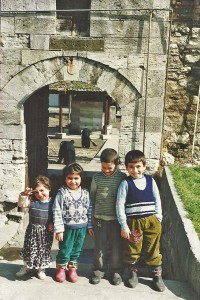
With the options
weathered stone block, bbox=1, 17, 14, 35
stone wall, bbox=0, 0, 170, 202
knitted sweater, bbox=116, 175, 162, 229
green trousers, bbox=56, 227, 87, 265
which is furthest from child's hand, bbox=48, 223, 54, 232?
weathered stone block, bbox=1, 17, 14, 35

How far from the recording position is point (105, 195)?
11.1 feet

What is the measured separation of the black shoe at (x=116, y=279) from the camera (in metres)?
3.39

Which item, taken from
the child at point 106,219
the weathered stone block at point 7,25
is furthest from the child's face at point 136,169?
the weathered stone block at point 7,25

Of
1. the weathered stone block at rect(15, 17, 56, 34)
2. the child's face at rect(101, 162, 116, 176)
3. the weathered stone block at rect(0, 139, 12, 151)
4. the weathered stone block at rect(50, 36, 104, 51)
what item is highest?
the weathered stone block at rect(15, 17, 56, 34)

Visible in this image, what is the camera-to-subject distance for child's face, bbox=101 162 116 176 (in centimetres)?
333

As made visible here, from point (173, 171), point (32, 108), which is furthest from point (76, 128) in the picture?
point (173, 171)

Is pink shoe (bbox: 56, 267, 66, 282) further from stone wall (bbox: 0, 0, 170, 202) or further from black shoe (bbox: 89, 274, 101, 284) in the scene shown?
stone wall (bbox: 0, 0, 170, 202)

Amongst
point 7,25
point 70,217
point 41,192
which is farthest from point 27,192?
point 7,25

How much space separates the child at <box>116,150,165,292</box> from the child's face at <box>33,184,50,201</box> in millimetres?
691

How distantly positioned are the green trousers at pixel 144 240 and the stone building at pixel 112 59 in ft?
8.79

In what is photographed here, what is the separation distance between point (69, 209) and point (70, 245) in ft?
1.20

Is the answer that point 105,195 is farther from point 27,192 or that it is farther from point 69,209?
point 27,192

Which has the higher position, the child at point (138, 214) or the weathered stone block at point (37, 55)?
the weathered stone block at point (37, 55)

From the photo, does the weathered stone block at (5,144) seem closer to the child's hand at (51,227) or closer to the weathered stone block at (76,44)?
the weathered stone block at (76,44)
